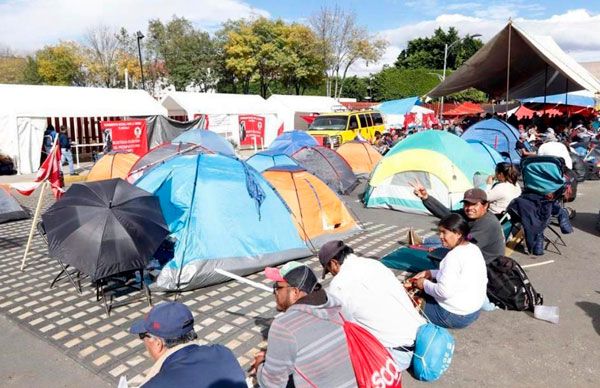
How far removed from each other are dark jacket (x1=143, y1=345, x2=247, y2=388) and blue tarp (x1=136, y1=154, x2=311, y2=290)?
3431 mm

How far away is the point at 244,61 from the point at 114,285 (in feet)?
123

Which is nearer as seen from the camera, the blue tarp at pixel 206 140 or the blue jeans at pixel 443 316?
the blue jeans at pixel 443 316

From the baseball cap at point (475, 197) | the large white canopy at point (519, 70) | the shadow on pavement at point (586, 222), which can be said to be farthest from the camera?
the large white canopy at point (519, 70)

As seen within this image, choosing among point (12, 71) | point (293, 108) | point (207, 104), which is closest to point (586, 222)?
point (207, 104)

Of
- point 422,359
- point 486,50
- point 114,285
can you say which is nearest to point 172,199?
point 114,285

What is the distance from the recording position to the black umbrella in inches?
182

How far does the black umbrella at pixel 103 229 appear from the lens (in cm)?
462

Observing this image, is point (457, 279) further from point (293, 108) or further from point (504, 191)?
point (293, 108)

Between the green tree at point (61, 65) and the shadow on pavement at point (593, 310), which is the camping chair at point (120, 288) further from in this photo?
the green tree at point (61, 65)

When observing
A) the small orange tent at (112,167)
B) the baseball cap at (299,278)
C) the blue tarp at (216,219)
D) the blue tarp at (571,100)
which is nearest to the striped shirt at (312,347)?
the baseball cap at (299,278)

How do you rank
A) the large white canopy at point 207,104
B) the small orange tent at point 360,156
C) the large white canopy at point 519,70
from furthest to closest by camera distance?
the large white canopy at point 207,104 < the large white canopy at point 519,70 < the small orange tent at point 360,156

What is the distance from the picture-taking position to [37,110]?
16.7m

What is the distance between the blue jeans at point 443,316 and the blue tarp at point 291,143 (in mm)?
8206

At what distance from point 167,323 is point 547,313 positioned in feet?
13.5
